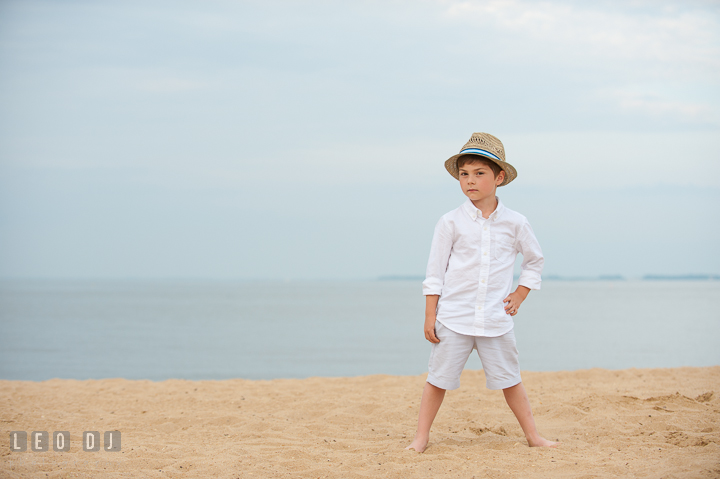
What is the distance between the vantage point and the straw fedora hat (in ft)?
9.88

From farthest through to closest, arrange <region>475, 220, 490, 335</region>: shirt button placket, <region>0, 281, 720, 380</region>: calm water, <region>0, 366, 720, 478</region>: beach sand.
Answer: <region>0, 281, 720, 380</region>: calm water → <region>475, 220, 490, 335</region>: shirt button placket → <region>0, 366, 720, 478</region>: beach sand

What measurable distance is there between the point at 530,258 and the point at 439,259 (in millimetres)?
530

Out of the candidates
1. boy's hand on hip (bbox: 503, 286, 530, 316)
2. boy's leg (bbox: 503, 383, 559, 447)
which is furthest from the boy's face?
boy's leg (bbox: 503, 383, 559, 447)

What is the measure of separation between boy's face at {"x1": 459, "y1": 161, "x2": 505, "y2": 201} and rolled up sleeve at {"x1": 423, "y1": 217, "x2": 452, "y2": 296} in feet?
0.73

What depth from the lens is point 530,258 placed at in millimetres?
3182

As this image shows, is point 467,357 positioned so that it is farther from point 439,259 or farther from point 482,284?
point 439,259

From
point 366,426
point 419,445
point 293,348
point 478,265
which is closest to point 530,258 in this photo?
point 478,265

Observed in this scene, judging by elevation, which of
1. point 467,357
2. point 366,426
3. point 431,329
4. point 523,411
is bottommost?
point 366,426

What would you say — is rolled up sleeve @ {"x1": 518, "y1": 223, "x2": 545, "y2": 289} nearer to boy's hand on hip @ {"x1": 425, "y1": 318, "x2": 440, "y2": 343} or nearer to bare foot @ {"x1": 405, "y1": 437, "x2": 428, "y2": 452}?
boy's hand on hip @ {"x1": 425, "y1": 318, "x2": 440, "y2": 343}

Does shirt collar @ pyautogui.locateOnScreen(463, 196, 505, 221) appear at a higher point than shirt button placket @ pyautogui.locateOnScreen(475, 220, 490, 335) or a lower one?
higher

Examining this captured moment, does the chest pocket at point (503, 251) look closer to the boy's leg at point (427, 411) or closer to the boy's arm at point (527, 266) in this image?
the boy's arm at point (527, 266)

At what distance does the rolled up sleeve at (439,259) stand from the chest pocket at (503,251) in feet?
0.84

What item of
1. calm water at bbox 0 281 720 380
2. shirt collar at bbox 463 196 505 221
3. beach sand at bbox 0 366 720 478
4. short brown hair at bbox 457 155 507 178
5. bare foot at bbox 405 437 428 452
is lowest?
calm water at bbox 0 281 720 380

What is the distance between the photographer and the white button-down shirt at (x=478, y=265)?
119 inches
